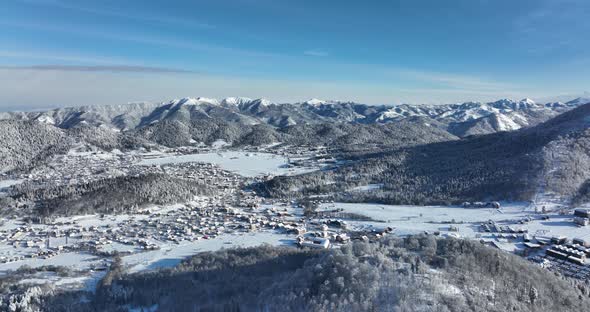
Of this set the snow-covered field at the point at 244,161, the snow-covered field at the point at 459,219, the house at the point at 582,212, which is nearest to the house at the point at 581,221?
the snow-covered field at the point at 459,219

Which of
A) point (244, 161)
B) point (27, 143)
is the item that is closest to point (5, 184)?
point (27, 143)

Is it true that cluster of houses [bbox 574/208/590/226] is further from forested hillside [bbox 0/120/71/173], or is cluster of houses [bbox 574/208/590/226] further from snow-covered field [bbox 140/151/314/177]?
forested hillside [bbox 0/120/71/173]

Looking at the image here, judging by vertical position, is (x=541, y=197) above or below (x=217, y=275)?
above

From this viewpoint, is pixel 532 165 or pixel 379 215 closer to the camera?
pixel 379 215

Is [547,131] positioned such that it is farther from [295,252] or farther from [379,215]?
[295,252]

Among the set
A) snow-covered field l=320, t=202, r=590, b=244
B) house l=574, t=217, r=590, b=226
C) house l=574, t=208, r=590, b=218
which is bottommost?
snow-covered field l=320, t=202, r=590, b=244

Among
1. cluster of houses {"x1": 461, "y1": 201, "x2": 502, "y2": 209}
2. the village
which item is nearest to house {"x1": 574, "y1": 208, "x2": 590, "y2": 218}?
the village

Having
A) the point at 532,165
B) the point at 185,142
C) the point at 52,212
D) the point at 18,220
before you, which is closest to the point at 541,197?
the point at 532,165

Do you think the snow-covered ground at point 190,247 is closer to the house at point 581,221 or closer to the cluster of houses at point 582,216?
the house at point 581,221
